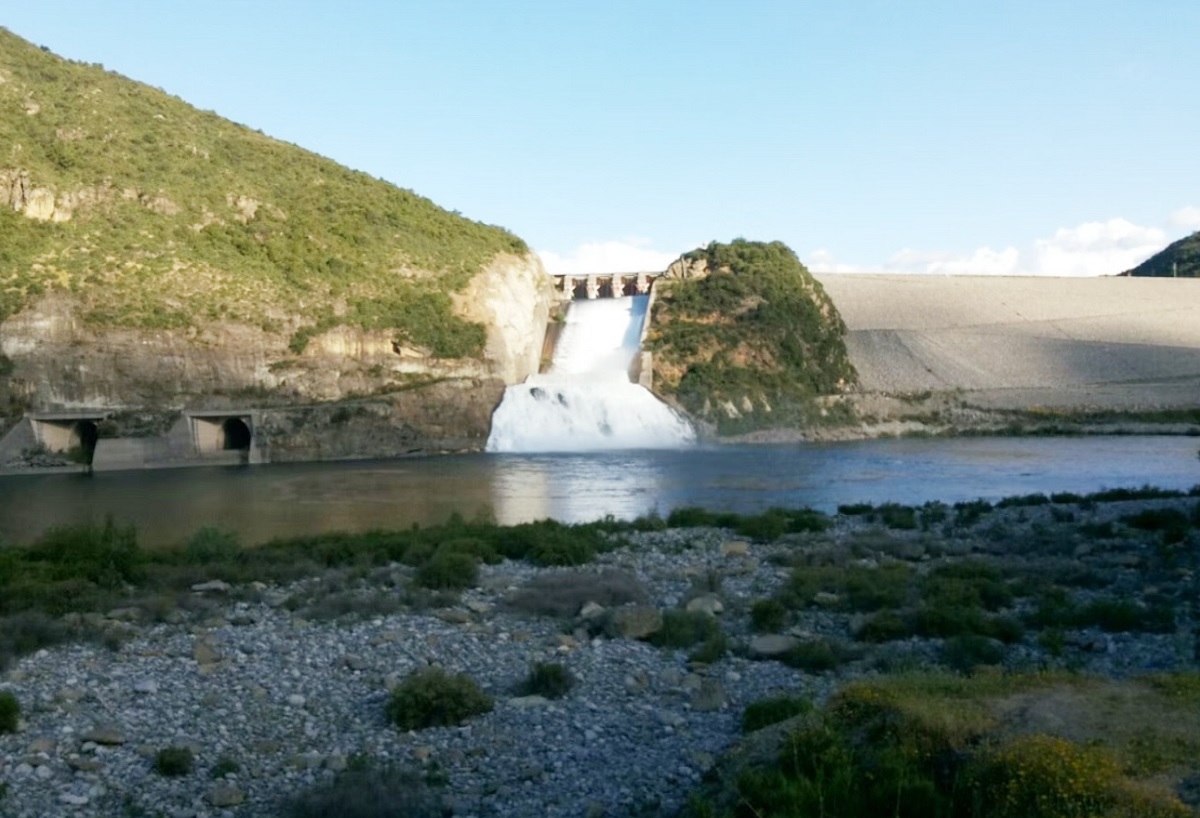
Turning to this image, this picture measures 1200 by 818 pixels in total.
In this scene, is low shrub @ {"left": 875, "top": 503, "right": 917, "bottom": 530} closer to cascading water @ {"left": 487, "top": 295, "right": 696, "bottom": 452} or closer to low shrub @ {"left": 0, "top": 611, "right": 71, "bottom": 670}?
low shrub @ {"left": 0, "top": 611, "right": 71, "bottom": 670}

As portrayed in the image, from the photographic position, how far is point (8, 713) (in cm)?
1101

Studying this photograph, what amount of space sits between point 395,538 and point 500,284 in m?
46.0

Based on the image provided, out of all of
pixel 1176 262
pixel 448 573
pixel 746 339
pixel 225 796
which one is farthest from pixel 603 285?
pixel 1176 262

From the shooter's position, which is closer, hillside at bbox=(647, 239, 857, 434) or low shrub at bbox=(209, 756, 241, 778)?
low shrub at bbox=(209, 756, 241, 778)

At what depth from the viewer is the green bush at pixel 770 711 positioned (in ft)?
33.1

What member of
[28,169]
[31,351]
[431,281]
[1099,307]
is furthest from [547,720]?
[1099,307]

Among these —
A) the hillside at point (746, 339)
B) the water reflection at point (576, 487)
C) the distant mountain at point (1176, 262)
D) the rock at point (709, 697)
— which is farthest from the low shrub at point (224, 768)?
the distant mountain at point (1176, 262)

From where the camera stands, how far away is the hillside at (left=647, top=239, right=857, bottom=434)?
62.4 m

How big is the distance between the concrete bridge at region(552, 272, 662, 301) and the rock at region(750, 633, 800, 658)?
65451 mm

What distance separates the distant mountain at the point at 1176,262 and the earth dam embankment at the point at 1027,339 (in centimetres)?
3528

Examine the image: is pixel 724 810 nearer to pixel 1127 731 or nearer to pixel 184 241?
pixel 1127 731

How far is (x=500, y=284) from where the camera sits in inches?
2680

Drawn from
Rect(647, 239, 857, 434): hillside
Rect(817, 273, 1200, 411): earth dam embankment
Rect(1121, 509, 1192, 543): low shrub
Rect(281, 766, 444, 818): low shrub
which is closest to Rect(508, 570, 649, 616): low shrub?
Rect(281, 766, 444, 818): low shrub

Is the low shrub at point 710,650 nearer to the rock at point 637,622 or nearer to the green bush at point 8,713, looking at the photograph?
the rock at point 637,622
